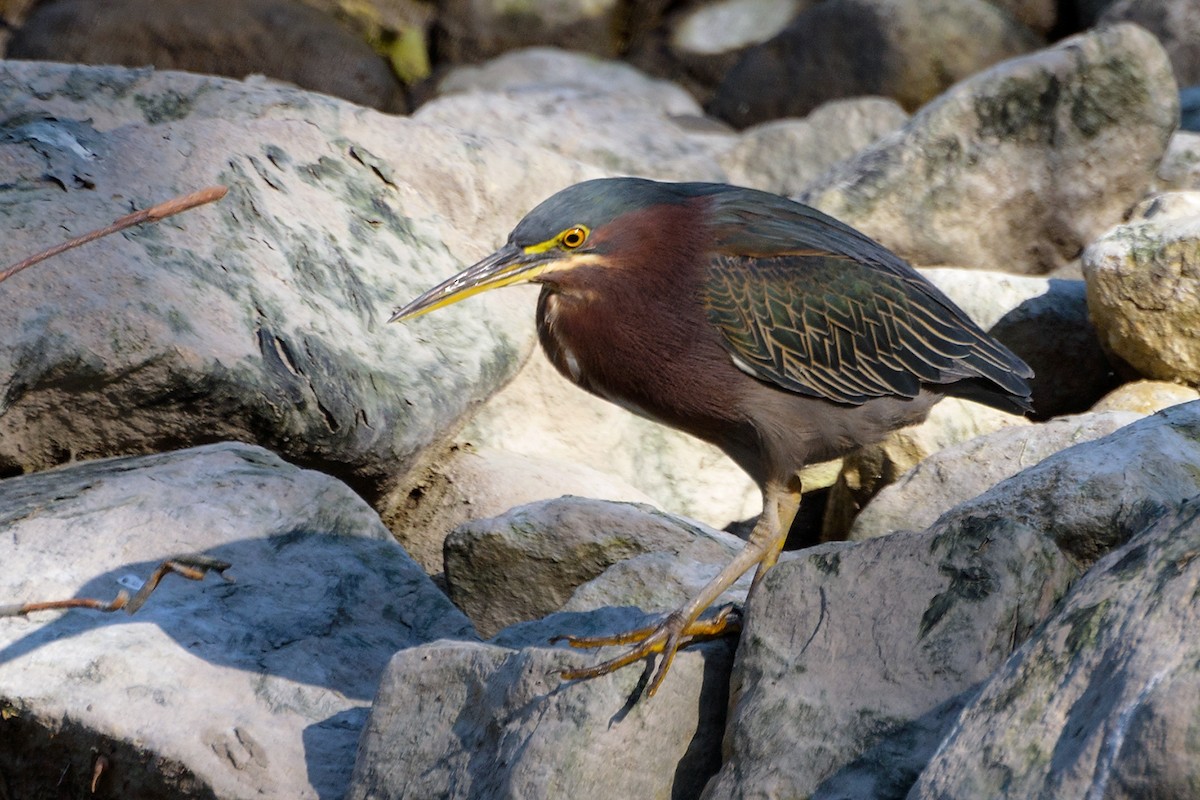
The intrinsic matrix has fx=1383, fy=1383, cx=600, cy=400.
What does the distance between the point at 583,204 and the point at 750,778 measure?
5.37 ft

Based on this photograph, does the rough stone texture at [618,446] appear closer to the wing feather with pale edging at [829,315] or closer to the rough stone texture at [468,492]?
the rough stone texture at [468,492]

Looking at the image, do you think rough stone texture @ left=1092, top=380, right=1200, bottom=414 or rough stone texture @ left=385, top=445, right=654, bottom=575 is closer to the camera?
rough stone texture @ left=385, top=445, right=654, bottom=575

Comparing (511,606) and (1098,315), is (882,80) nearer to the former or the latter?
(1098,315)

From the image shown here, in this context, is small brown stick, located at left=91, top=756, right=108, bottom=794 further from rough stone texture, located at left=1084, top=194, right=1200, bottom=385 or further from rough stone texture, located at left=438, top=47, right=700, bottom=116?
rough stone texture, located at left=438, top=47, right=700, bottom=116

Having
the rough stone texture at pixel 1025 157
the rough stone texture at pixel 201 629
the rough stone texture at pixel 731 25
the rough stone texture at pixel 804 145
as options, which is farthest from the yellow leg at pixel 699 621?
the rough stone texture at pixel 731 25

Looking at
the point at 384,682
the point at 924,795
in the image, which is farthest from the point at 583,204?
the point at 924,795

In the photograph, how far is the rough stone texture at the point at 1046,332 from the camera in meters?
6.24

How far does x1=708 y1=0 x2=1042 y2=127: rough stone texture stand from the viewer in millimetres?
11820

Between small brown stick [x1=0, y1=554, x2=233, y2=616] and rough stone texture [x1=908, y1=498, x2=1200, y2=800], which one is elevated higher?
rough stone texture [x1=908, y1=498, x2=1200, y2=800]

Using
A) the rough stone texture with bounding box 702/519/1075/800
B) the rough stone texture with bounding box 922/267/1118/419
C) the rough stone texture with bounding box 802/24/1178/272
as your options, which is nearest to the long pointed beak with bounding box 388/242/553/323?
the rough stone texture with bounding box 702/519/1075/800

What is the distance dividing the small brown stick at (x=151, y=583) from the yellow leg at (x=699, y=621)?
1065 millimetres

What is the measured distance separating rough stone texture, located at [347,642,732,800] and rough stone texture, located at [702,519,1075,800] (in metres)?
0.16

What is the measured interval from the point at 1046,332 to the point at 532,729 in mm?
4145

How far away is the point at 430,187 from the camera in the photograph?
233 inches
